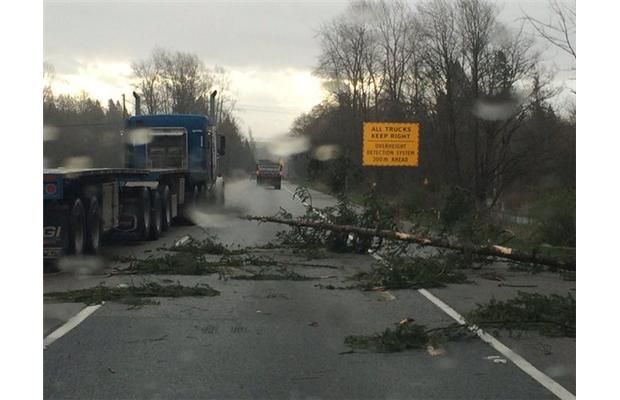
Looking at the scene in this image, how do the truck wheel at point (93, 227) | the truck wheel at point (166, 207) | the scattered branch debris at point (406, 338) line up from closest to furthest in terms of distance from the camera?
the scattered branch debris at point (406, 338) → the truck wheel at point (93, 227) → the truck wheel at point (166, 207)

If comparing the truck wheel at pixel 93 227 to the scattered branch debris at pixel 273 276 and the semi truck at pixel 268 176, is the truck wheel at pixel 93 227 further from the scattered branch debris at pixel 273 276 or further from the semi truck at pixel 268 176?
the semi truck at pixel 268 176

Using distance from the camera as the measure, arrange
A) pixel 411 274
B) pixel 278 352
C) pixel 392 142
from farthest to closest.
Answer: pixel 392 142 < pixel 411 274 < pixel 278 352

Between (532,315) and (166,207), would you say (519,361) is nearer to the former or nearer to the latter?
(532,315)

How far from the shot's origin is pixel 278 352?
665cm

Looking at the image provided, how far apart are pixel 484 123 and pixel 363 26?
9.22m

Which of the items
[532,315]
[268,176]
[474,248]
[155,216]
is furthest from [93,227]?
[268,176]

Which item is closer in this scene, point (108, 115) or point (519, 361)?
point (519, 361)

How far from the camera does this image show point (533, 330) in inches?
297

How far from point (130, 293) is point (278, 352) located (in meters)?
3.58

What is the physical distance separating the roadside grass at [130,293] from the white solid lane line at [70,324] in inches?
13.0

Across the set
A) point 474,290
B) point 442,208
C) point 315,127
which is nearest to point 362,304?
point 474,290

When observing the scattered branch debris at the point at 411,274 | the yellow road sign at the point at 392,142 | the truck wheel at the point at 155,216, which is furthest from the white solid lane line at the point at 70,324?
the yellow road sign at the point at 392,142

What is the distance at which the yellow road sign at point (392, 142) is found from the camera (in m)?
17.0

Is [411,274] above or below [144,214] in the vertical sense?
below
